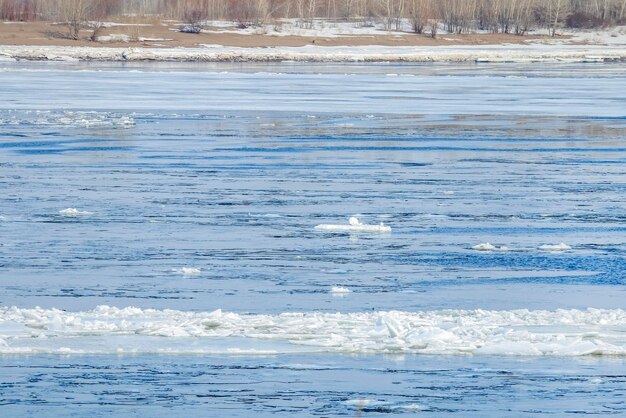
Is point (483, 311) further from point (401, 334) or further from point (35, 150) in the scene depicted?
point (35, 150)

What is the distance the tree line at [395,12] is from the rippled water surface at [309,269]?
47.6 meters

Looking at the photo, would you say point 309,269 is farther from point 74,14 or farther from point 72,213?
point 74,14

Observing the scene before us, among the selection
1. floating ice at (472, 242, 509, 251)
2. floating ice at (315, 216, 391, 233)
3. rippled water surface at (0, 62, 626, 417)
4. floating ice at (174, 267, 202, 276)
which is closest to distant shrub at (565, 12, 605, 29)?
rippled water surface at (0, 62, 626, 417)

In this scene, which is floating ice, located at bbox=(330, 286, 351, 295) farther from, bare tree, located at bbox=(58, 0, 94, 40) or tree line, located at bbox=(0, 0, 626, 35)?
tree line, located at bbox=(0, 0, 626, 35)

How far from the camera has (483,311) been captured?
675 centimetres

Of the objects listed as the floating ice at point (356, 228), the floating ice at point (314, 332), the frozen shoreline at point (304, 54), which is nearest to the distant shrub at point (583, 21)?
the frozen shoreline at point (304, 54)

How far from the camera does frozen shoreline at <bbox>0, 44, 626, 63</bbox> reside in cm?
4844

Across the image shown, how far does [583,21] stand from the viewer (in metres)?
74.4

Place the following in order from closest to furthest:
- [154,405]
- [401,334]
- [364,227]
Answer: [154,405], [401,334], [364,227]

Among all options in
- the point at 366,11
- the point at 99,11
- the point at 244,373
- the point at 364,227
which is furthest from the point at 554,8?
the point at 244,373

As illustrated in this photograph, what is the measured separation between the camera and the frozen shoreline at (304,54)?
159 ft

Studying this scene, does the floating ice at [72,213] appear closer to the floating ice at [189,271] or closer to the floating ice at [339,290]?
the floating ice at [189,271]

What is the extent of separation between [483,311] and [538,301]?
0.68m

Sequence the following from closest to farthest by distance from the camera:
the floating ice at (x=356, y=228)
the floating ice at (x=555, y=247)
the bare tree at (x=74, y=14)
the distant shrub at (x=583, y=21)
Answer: the floating ice at (x=555, y=247) → the floating ice at (x=356, y=228) → the bare tree at (x=74, y=14) → the distant shrub at (x=583, y=21)
